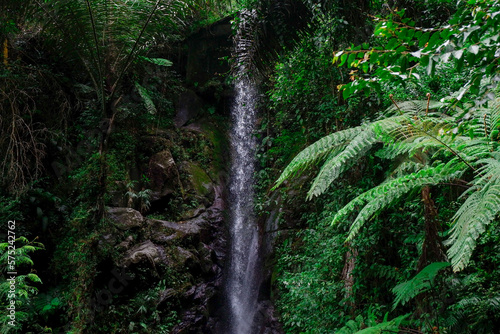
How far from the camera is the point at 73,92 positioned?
22.4 ft

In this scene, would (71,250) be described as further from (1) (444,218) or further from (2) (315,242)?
(1) (444,218)

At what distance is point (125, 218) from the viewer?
570 cm

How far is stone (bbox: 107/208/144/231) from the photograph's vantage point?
18.3 feet

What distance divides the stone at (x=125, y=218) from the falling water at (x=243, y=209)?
222cm

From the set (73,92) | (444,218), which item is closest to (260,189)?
(73,92)

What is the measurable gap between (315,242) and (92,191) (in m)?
3.56

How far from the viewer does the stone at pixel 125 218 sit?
5.58m

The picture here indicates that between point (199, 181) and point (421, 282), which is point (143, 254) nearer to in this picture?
point (199, 181)

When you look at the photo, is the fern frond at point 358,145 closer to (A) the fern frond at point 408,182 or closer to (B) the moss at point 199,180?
(A) the fern frond at point 408,182

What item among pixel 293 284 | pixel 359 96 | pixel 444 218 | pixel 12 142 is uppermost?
pixel 359 96

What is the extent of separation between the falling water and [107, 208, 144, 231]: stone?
222 centimetres

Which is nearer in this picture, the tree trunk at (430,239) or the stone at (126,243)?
the tree trunk at (430,239)

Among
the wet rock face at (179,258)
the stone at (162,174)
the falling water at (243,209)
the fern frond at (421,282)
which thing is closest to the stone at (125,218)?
the wet rock face at (179,258)

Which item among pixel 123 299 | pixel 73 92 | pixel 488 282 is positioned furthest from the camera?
pixel 73 92
